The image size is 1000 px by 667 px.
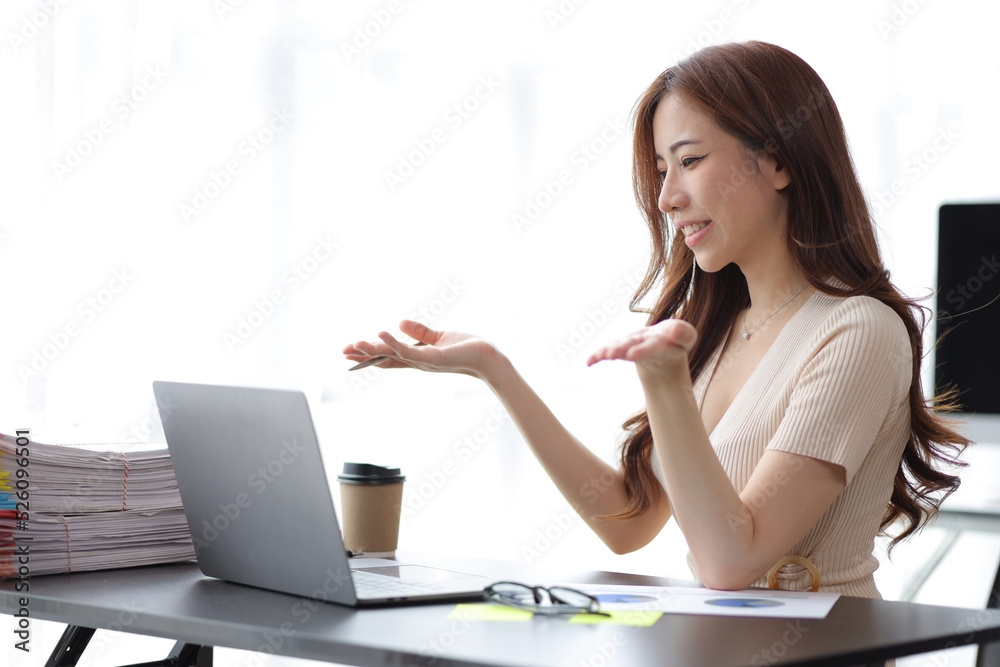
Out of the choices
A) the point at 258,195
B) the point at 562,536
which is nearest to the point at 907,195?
the point at 562,536

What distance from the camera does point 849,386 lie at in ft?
4.40

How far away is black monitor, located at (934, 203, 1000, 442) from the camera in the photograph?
2.38 meters

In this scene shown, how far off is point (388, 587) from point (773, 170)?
0.87 m

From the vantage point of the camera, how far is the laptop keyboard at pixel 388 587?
3.41 ft

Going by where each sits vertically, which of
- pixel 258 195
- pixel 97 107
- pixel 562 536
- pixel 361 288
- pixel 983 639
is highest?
pixel 97 107

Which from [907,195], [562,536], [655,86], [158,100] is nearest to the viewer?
[655,86]

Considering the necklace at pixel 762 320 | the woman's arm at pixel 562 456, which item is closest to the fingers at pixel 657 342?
the woman's arm at pixel 562 456

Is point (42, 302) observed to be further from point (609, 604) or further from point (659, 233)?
point (609, 604)

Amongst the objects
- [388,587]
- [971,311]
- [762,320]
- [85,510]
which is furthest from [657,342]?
[971,311]

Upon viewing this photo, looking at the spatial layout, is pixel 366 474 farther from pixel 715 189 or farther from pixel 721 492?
pixel 715 189

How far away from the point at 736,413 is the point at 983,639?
57 centimetres

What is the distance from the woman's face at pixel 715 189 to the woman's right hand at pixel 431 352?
0.37 metres

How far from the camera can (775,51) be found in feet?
5.01

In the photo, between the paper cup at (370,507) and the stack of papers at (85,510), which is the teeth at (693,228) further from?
the stack of papers at (85,510)
